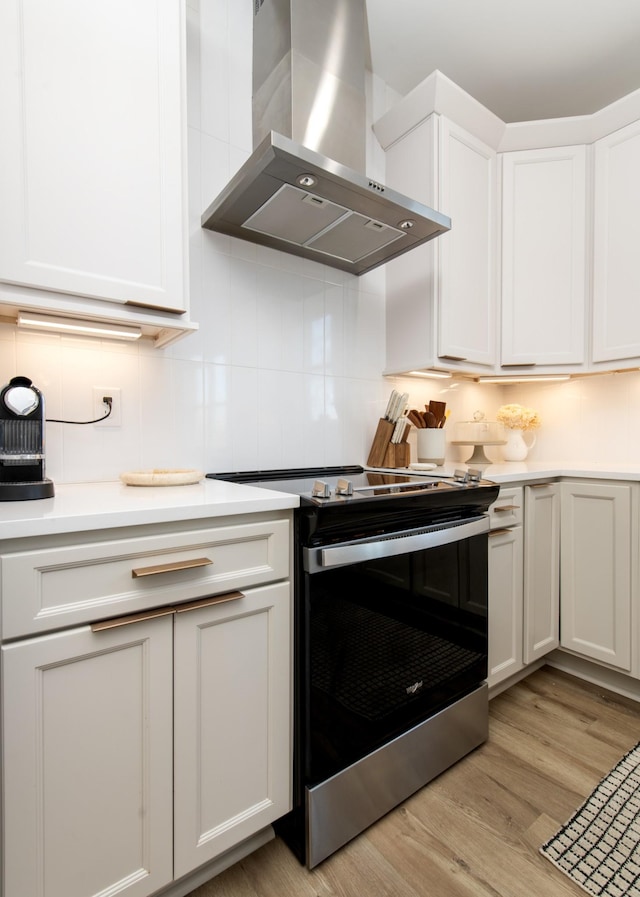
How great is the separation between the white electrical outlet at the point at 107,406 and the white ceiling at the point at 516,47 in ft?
6.08

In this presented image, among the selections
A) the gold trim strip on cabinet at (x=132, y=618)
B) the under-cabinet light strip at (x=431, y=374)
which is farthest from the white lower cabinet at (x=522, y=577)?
the gold trim strip on cabinet at (x=132, y=618)

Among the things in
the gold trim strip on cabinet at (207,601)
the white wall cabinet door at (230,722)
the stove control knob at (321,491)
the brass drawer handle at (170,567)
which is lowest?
the white wall cabinet door at (230,722)

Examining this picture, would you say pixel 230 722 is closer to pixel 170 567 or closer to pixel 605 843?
pixel 170 567

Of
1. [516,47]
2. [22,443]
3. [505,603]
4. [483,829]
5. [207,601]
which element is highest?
[516,47]

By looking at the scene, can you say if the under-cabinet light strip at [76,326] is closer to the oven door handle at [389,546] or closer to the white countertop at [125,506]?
the white countertop at [125,506]

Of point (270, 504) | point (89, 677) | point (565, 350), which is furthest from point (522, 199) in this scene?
point (89, 677)

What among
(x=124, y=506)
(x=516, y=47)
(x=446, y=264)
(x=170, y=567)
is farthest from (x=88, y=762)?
(x=516, y=47)

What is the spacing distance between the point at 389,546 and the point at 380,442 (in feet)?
2.88

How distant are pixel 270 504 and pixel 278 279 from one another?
111 cm

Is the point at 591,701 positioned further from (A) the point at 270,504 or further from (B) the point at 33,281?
(B) the point at 33,281

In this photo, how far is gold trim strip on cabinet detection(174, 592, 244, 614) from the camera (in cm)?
96

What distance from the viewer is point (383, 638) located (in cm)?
127

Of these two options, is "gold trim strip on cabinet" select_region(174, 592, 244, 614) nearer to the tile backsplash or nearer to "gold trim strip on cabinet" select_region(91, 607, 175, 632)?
"gold trim strip on cabinet" select_region(91, 607, 175, 632)

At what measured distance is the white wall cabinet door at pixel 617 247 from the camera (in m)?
2.03
